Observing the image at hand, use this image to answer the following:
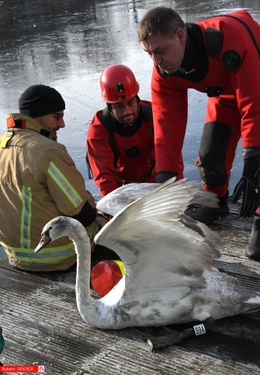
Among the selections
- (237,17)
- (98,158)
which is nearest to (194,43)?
(237,17)

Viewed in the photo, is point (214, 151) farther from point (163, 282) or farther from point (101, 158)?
point (163, 282)

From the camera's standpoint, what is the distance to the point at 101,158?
4988mm

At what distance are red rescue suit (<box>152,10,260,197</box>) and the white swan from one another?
2.75ft

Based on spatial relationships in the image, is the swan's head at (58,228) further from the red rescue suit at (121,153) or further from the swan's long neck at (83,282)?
the red rescue suit at (121,153)

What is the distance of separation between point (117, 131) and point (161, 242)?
2.21 metres

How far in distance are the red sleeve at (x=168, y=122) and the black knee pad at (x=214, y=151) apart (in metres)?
0.26

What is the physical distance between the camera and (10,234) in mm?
4168

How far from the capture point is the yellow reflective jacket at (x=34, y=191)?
396 cm

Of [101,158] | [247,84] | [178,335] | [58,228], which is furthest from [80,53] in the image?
[178,335]

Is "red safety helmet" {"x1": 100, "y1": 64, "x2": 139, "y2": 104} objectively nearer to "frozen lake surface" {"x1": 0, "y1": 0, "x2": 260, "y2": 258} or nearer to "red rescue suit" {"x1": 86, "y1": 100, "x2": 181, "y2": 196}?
"red rescue suit" {"x1": 86, "y1": 100, "x2": 181, "y2": 196}

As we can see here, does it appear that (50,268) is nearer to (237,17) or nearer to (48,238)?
(48,238)

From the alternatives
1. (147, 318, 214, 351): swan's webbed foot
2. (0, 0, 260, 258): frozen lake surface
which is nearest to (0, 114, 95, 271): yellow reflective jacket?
(147, 318, 214, 351): swan's webbed foot

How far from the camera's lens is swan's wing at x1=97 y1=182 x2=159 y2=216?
11.8 feet

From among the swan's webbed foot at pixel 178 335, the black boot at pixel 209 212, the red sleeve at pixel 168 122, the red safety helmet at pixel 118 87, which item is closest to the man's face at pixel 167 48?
the red sleeve at pixel 168 122
